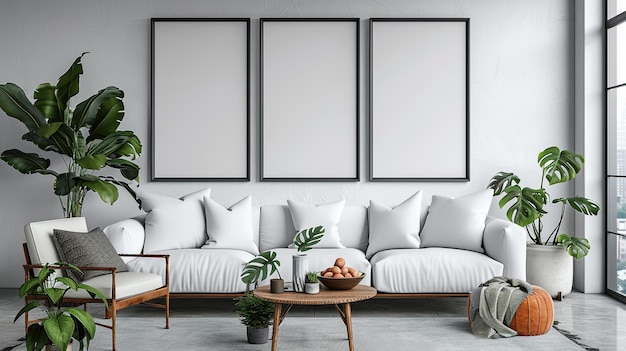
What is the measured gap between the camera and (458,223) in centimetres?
516

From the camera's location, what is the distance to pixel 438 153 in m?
5.89

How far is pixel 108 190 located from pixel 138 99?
3.76 feet

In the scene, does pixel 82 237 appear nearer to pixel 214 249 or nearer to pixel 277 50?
pixel 214 249

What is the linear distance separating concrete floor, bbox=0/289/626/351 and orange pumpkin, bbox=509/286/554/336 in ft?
0.82

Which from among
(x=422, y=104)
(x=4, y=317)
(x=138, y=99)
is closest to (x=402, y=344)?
(x=422, y=104)

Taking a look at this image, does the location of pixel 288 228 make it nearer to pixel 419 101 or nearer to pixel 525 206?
pixel 419 101

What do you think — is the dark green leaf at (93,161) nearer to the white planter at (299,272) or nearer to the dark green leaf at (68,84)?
the dark green leaf at (68,84)

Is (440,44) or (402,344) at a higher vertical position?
(440,44)

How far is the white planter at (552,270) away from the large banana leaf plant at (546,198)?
4.3 inches

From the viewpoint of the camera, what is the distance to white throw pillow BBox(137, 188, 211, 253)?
5.12 meters

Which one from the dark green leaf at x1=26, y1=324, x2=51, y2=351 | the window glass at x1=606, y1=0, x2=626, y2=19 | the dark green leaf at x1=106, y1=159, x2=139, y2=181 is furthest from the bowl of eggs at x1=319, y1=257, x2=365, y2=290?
the window glass at x1=606, y1=0, x2=626, y2=19

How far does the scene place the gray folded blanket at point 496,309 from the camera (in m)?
4.16

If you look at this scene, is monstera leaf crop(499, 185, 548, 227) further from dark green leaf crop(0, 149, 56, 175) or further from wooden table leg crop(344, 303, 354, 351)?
dark green leaf crop(0, 149, 56, 175)

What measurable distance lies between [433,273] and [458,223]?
626 mm
